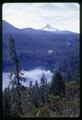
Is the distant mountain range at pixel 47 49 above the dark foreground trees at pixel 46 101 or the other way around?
above

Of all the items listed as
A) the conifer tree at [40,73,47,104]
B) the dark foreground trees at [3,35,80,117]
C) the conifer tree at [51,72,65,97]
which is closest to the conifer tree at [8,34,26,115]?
the dark foreground trees at [3,35,80,117]

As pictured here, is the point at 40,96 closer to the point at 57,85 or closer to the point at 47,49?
the point at 57,85

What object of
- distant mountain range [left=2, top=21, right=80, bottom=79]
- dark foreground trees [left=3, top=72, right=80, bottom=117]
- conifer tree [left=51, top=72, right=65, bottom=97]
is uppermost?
distant mountain range [left=2, top=21, right=80, bottom=79]

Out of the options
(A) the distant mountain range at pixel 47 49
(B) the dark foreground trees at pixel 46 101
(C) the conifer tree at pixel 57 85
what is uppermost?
(A) the distant mountain range at pixel 47 49

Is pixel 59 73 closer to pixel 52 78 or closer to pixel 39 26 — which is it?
pixel 52 78

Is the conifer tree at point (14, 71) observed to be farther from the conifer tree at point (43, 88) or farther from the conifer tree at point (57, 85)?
the conifer tree at point (57, 85)

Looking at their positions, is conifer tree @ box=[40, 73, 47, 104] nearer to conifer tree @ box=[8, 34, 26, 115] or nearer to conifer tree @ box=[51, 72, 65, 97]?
conifer tree @ box=[51, 72, 65, 97]

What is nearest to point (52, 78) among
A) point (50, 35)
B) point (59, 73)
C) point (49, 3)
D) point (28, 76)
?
point (59, 73)

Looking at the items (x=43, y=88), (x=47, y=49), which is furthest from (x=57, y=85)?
(x=47, y=49)

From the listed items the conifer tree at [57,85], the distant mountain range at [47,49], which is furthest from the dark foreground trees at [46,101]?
the distant mountain range at [47,49]
